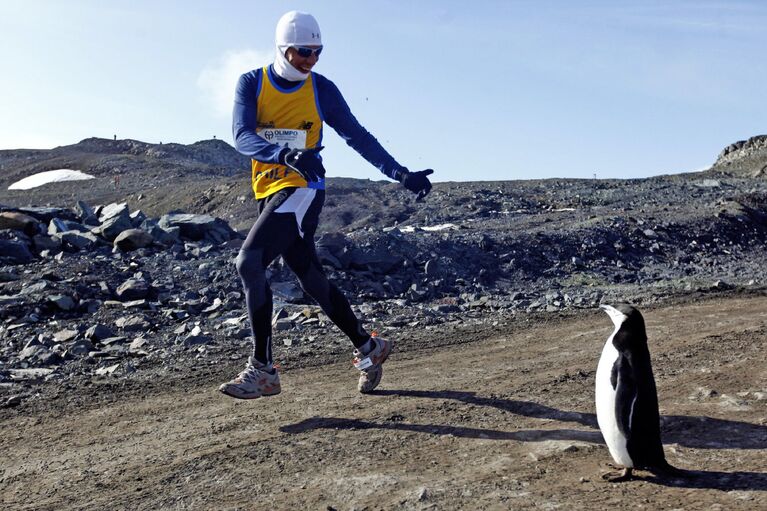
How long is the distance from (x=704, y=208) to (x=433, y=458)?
14.7m

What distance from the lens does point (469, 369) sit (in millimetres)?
6531

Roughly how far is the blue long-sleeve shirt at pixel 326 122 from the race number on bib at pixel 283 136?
0.12m

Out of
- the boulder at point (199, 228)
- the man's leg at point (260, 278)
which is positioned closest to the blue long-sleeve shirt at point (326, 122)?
the man's leg at point (260, 278)

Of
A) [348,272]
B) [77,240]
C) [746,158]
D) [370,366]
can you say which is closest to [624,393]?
[370,366]

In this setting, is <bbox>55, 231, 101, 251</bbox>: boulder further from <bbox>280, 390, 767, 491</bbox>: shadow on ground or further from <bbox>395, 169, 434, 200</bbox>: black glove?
<bbox>280, 390, 767, 491</bbox>: shadow on ground

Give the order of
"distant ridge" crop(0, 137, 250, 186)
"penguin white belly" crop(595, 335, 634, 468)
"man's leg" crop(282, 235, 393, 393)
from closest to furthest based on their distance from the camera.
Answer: "penguin white belly" crop(595, 335, 634, 468) < "man's leg" crop(282, 235, 393, 393) < "distant ridge" crop(0, 137, 250, 186)

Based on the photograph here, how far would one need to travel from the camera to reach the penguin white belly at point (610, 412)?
3.98 meters

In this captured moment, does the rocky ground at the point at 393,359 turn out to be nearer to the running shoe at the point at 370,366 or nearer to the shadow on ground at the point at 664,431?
the shadow on ground at the point at 664,431

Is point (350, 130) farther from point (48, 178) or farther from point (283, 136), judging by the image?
point (48, 178)

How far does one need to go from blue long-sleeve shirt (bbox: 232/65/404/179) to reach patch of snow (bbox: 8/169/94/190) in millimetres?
35382

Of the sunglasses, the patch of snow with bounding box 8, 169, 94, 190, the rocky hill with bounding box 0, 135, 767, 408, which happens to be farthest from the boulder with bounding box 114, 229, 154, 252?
the patch of snow with bounding box 8, 169, 94, 190

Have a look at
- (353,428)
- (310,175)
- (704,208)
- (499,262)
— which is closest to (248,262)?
(310,175)

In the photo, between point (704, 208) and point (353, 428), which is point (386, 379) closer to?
point (353, 428)

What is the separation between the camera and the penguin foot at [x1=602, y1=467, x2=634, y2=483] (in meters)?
3.91
